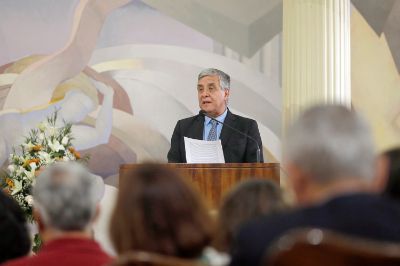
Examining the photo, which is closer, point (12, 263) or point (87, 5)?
point (12, 263)

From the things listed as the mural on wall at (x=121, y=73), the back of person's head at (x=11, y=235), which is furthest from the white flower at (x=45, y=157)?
the back of person's head at (x=11, y=235)

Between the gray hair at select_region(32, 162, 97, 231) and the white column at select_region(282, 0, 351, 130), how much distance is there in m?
5.70

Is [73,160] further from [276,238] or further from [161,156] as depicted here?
[276,238]

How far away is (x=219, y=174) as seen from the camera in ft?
19.9

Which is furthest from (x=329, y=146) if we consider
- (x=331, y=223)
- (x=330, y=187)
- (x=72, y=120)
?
(x=72, y=120)

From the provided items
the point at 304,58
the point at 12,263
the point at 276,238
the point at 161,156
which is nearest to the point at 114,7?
the point at 161,156

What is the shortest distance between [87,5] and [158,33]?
911 mm

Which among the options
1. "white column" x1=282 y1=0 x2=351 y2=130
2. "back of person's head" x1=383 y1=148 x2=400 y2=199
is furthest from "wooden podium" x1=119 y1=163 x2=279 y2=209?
"back of person's head" x1=383 y1=148 x2=400 y2=199

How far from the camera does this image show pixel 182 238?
8.37 feet

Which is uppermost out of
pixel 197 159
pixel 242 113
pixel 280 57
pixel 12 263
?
pixel 280 57

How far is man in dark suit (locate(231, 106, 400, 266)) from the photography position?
2.24 meters

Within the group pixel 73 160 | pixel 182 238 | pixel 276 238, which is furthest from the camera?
pixel 73 160

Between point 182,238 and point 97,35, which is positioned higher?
Answer: point 97,35

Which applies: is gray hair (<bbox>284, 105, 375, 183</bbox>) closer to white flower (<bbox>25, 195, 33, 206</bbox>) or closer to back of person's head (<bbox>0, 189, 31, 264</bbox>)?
back of person's head (<bbox>0, 189, 31, 264</bbox>)
